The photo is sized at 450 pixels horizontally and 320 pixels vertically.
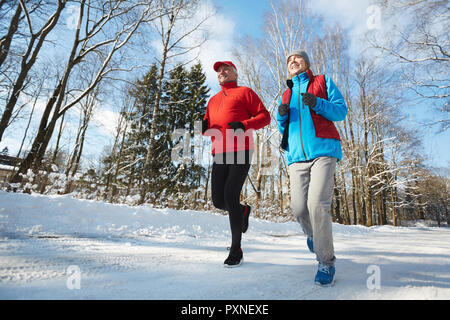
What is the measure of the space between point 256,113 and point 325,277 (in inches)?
60.9

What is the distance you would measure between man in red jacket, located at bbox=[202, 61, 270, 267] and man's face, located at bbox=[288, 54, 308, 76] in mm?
453

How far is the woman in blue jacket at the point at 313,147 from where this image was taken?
158 cm

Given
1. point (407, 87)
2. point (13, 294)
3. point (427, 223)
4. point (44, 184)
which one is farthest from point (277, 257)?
Result: point (427, 223)

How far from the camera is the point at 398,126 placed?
14.6 metres

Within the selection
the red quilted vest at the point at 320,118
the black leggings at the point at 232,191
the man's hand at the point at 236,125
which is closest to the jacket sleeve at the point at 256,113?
the man's hand at the point at 236,125

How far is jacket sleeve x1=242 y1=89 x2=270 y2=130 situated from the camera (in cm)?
209

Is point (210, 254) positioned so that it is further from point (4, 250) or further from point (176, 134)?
point (176, 134)

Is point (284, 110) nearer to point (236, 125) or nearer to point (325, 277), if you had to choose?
point (236, 125)

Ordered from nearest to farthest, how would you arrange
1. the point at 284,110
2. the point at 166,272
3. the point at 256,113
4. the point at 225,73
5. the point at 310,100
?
the point at 166,272, the point at 310,100, the point at 284,110, the point at 256,113, the point at 225,73

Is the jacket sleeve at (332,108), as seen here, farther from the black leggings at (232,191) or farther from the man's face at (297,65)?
the black leggings at (232,191)

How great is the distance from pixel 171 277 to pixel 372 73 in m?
16.2

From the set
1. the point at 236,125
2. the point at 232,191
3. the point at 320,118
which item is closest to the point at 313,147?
the point at 320,118

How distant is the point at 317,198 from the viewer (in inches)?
Answer: 63.9

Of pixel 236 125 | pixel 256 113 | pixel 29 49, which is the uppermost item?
pixel 29 49
